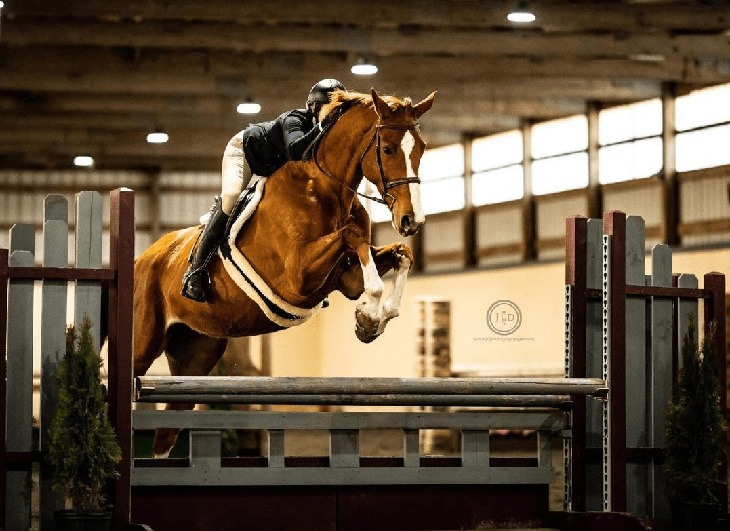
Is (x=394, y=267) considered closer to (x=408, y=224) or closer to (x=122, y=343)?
(x=408, y=224)

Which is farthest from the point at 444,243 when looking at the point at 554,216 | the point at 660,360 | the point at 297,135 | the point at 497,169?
the point at 297,135

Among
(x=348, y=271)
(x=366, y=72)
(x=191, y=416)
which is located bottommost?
(x=191, y=416)

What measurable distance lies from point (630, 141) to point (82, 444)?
11249 mm

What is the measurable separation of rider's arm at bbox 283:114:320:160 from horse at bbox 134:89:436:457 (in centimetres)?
4

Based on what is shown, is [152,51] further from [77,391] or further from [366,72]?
[77,391]

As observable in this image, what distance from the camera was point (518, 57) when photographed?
12.8 m

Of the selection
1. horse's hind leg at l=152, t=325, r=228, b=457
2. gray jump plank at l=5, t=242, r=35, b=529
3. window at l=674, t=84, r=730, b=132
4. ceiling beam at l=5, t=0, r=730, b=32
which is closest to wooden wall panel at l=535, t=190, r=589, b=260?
window at l=674, t=84, r=730, b=132


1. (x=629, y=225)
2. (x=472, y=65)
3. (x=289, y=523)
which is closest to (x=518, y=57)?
(x=472, y=65)

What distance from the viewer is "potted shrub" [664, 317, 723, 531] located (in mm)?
5094

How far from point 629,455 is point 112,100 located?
10.4m

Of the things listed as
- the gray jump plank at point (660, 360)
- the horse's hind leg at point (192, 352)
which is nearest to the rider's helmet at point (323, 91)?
the horse's hind leg at point (192, 352)

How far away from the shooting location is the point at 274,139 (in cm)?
517

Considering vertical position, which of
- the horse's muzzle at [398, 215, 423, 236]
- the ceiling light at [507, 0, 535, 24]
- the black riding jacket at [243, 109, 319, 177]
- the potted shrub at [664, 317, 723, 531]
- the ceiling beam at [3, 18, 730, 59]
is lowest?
the potted shrub at [664, 317, 723, 531]

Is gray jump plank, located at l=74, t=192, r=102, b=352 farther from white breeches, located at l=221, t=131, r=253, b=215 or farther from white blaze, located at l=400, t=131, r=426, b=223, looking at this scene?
white blaze, located at l=400, t=131, r=426, b=223
